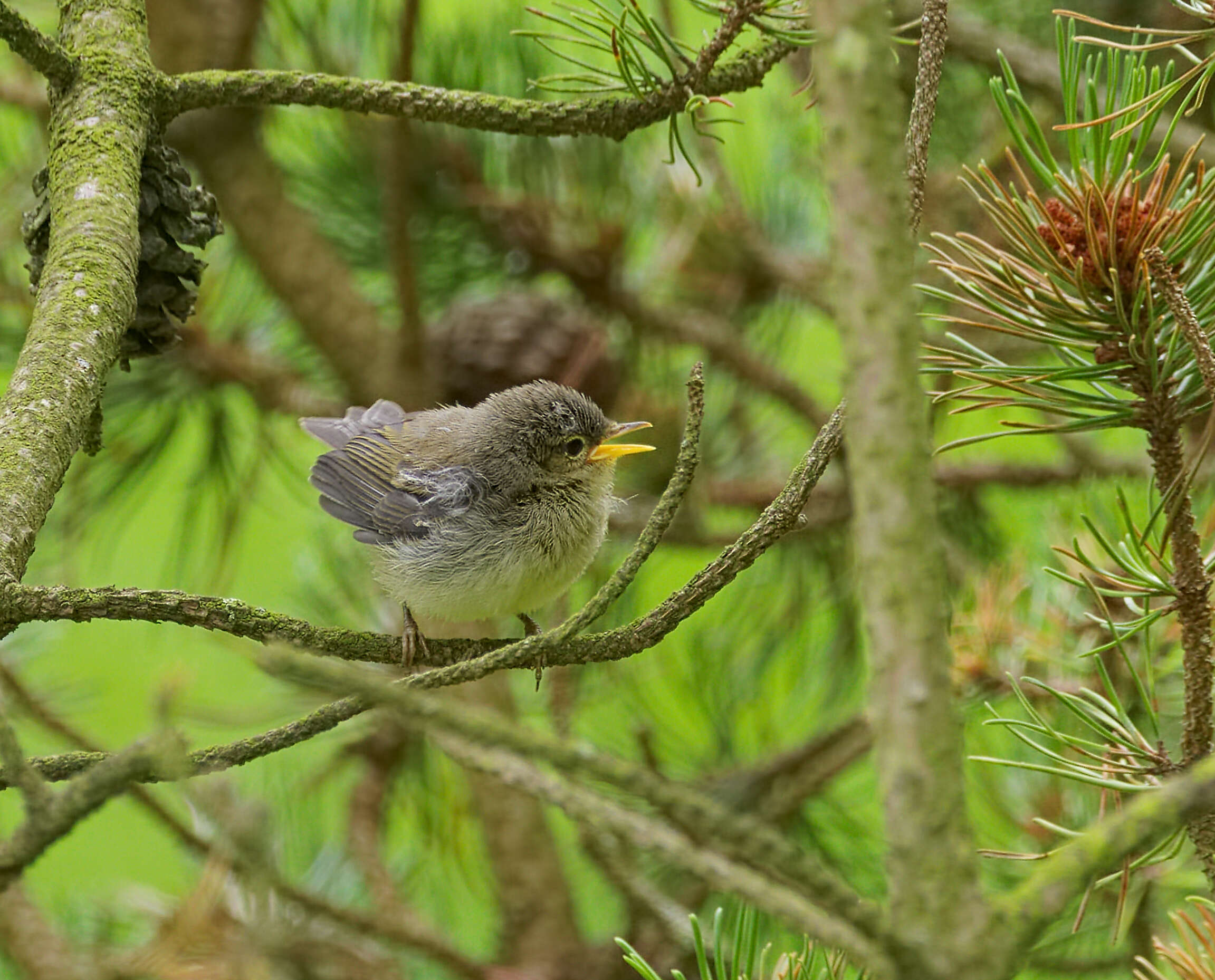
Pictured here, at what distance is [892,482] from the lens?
0.63m

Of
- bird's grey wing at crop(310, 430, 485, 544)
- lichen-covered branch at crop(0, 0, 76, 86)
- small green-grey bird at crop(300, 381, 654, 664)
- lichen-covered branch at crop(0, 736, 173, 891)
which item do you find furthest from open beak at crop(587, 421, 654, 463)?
lichen-covered branch at crop(0, 736, 173, 891)

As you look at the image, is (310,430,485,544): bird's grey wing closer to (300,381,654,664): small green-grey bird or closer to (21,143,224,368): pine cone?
(300,381,654,664): small green-grey bird

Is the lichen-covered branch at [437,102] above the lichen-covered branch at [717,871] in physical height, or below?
above

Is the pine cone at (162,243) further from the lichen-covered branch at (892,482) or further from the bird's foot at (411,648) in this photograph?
the lichen-covered branch at (892,482)

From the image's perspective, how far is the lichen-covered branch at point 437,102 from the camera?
5.01 ft

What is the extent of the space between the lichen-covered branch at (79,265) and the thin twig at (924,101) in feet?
2.92

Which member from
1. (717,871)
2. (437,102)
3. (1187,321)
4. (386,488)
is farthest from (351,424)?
(717,871)

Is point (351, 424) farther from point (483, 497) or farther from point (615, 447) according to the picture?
point (615, 447)

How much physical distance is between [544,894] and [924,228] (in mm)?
1896

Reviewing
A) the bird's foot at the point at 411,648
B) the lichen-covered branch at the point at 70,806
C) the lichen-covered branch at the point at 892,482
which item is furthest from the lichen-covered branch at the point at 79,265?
the lichen-covered branch at the point at 892,482

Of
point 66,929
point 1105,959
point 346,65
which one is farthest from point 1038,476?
point 66,929

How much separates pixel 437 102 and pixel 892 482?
110 centimetres

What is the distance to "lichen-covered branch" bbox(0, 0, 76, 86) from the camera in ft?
4.43

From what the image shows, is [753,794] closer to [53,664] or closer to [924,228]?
[924,228]
